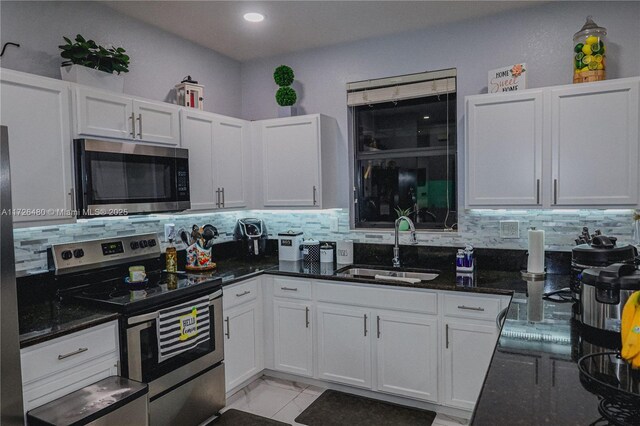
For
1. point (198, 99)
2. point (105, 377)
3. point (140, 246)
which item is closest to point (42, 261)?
point (140, 246)

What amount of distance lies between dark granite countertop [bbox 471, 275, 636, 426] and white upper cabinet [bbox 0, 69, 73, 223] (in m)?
2.18

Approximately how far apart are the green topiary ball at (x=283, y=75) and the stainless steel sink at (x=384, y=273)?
1.62 metres

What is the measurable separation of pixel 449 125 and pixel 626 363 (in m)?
2.40

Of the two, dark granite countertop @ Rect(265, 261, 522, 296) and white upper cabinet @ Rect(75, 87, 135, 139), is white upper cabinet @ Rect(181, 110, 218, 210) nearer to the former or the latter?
white upper cabinet @ Rect(75, 87, 135, 139)

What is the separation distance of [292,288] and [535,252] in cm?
169

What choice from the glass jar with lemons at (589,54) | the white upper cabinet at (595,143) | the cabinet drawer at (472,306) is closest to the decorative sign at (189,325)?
the cabinet drawer at (472,306)

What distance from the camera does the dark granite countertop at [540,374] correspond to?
1.02 m

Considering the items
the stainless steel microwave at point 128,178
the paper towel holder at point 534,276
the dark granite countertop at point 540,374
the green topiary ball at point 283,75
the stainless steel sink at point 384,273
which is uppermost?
the green topiary ball at point 283,75

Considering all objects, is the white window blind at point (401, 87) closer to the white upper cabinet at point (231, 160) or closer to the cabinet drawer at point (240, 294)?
the white upper cabinet at point (231, 160)

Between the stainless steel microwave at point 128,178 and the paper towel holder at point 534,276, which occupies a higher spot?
the stainless steel microwave at point 128,178

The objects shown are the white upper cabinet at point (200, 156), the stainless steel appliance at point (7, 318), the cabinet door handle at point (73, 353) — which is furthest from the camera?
the white upper cabinet at point (200, 156)

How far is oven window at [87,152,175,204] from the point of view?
2.41 m

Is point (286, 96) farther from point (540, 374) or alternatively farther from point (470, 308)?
point (540, 374)

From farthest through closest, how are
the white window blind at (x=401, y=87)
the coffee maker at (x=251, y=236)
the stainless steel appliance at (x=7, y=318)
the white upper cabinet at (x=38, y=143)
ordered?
the coffee maker at (x=251, y=236)
the white window blind at (x=401, y=87)
the white upper cabinet at (x=38, y=143)
the stainless steel appliance at (x=7, y=318)
